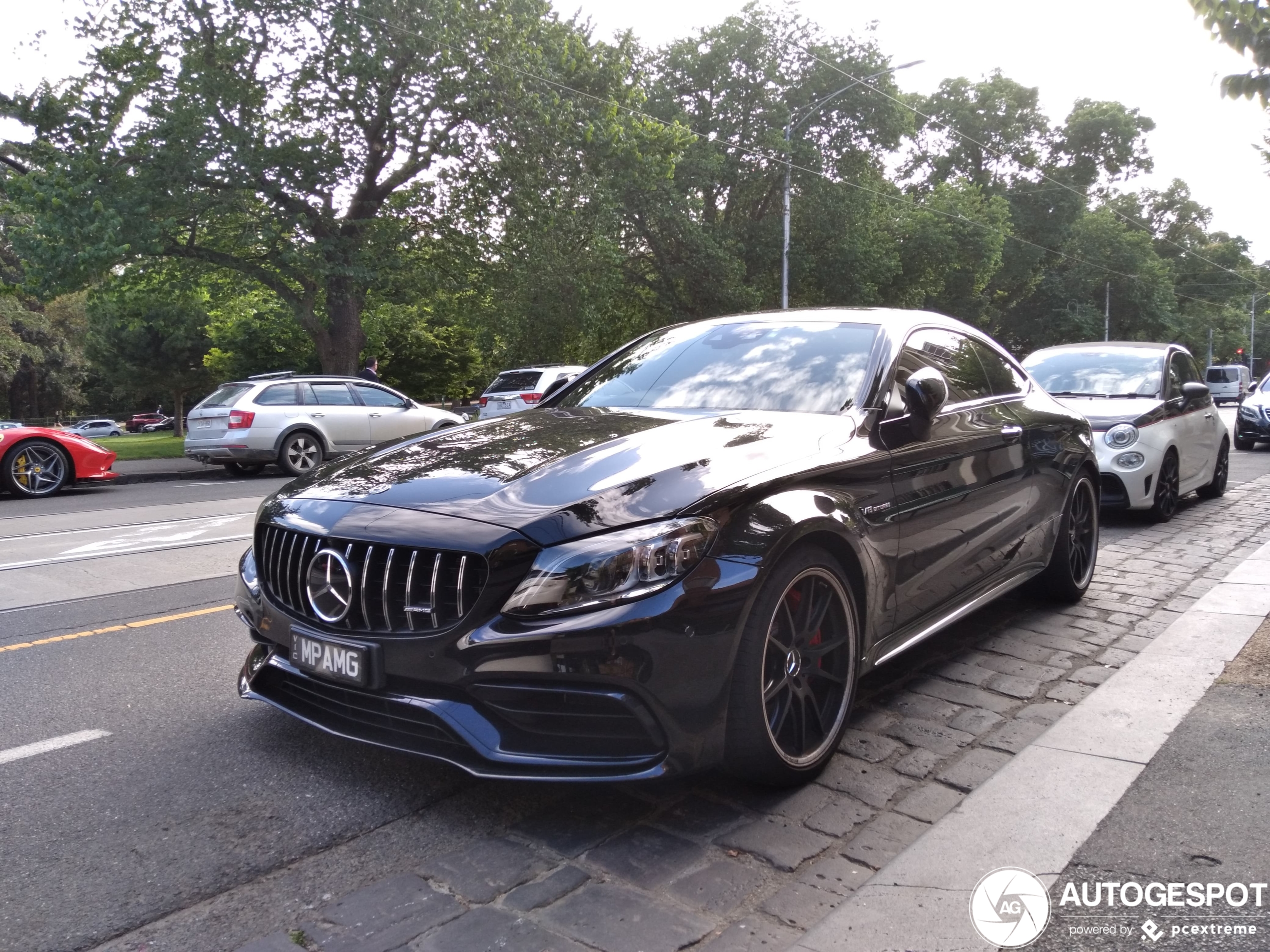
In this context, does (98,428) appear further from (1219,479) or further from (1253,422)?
(1219,479)

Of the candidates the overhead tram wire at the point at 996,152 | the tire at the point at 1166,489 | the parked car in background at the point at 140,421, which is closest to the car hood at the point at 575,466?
the tire at the point at 1166,489

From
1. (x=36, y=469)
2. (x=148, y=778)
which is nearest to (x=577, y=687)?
(x=148, y=778)

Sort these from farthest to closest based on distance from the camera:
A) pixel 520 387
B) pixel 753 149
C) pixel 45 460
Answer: pixel 753 149 < pixel 520 387 < pixel 45 460

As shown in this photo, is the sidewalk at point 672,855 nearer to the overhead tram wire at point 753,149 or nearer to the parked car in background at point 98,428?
the overhead tram wire at point 753,149

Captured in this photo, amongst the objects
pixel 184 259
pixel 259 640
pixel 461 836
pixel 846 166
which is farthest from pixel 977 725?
pixel 846 166

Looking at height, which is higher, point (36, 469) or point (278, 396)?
point (278, 396)

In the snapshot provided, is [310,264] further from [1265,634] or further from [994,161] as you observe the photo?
[994,161]

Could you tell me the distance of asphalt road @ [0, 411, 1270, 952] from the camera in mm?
2750

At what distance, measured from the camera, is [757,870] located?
9.26ft

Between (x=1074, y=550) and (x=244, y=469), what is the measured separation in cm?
1481

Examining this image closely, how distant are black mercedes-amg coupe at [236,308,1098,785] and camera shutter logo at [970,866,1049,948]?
710 millimetres

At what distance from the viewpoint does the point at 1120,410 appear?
8.73 m

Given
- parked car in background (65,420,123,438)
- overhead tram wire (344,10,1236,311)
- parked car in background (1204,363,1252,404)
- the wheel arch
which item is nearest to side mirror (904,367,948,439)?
the wheel arch

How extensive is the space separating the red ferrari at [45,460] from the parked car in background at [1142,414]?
11473 millimetres
